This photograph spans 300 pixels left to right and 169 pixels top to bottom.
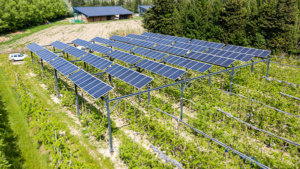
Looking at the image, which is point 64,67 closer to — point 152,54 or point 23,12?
point 152,54

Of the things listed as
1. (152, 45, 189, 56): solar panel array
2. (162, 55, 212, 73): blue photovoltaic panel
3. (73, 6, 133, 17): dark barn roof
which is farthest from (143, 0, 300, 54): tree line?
(73, 6, 133, 17): dark barn roof

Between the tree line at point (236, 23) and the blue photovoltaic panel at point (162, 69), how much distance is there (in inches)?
964

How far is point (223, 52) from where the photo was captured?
24.7m

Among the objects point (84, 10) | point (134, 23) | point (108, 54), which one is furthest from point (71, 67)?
point (84, 10)

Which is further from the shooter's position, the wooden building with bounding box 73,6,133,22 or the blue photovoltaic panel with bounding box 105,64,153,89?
the wooden building with bounding box 73,6,133,22

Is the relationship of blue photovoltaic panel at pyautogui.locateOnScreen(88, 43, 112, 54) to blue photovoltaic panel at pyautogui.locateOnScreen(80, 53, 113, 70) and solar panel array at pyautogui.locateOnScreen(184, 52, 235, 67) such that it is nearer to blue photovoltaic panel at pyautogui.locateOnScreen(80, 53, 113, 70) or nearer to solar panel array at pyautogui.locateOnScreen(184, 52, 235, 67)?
blue photovoltaic panel at pyautogui.locateOnScreen(80, 53, 113, 70)

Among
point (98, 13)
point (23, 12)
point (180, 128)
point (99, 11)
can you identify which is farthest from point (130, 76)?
point (99, 11)

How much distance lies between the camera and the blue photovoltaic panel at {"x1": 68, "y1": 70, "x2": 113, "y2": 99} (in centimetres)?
1385

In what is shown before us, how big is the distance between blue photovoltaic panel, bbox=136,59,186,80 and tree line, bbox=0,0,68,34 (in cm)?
Answer: 5431

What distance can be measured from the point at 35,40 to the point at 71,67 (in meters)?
44.1

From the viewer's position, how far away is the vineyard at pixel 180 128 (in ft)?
39.4

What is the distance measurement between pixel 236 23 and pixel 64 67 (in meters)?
31.6

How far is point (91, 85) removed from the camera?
14945mm

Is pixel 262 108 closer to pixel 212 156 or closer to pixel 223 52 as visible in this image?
pixel 212 156
